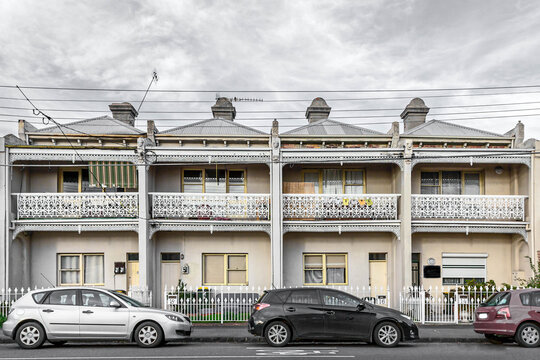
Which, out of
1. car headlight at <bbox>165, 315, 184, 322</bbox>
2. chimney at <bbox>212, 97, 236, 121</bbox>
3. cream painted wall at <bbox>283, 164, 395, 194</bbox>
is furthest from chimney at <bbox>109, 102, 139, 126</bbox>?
car headlight at <bbox>165, 315, 184, 322</bbox>

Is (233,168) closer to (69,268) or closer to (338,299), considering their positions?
(69,268)

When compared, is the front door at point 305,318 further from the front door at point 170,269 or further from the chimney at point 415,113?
the chimney at point 415,113

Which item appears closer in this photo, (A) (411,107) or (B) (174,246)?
(B) (174,246)

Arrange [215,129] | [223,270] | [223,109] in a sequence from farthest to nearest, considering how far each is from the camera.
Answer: [223,109] → [215,129] → [223,270]

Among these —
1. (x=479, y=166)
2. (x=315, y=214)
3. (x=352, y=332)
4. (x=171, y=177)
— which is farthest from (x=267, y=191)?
(x=352, y=332)

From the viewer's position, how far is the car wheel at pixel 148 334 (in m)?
12.9

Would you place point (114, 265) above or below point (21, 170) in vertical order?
below

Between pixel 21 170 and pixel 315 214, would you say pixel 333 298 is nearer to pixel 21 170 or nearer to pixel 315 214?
pixel 315 214

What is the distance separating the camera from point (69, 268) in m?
21.9

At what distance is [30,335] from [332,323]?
6919mm

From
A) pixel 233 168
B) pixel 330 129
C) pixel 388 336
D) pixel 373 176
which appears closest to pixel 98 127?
pixel 233 168

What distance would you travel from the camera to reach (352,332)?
13172 millimetres

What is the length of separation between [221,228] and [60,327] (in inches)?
345

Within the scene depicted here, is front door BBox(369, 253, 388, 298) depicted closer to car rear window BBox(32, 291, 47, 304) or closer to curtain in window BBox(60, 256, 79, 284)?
curtain in window BBox(60, 256, 79, 284)
